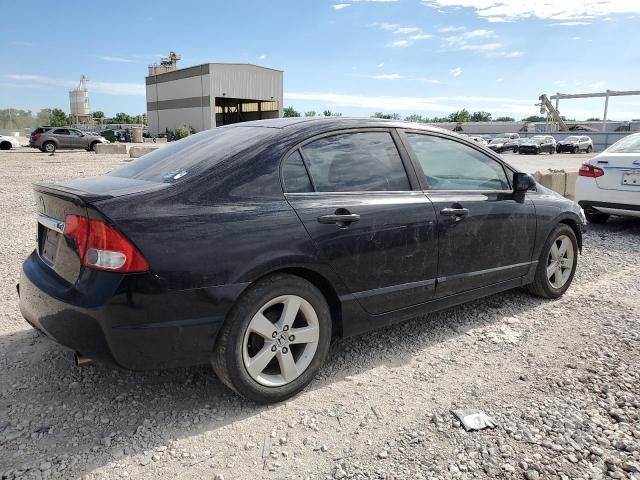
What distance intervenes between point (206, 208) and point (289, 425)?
48.4 inches

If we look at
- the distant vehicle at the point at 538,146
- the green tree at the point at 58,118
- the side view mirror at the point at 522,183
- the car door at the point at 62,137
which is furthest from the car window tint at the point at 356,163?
the green tree at the point at 58,118

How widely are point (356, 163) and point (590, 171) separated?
19.3ft

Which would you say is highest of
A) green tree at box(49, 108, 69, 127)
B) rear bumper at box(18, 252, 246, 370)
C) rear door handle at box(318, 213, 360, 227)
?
green tree at box(49, 108, 69, 127)

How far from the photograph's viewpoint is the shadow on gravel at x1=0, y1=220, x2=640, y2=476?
2510 mm

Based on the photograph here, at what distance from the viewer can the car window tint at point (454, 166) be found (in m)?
3.65

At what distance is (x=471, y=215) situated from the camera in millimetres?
3695

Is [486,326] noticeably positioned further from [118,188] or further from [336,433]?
[118,188]

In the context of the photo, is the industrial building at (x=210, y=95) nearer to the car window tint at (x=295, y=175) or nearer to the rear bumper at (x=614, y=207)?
the rear bumper at (x=614, y=207)

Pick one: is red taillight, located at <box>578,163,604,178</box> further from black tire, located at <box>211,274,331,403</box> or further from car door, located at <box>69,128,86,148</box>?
car door, located at <box>69,128,86,148</box>

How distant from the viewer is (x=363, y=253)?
3.09 m

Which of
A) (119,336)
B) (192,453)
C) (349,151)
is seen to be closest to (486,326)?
(349,151)

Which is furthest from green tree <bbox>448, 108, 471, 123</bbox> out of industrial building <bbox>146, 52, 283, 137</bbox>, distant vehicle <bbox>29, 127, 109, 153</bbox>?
distant vehicle <bbox>29, 127, 109, 153</bbox>

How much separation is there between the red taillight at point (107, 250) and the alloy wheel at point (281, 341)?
0.69 metres

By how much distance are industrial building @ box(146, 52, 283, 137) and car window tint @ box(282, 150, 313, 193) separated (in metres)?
53.3
